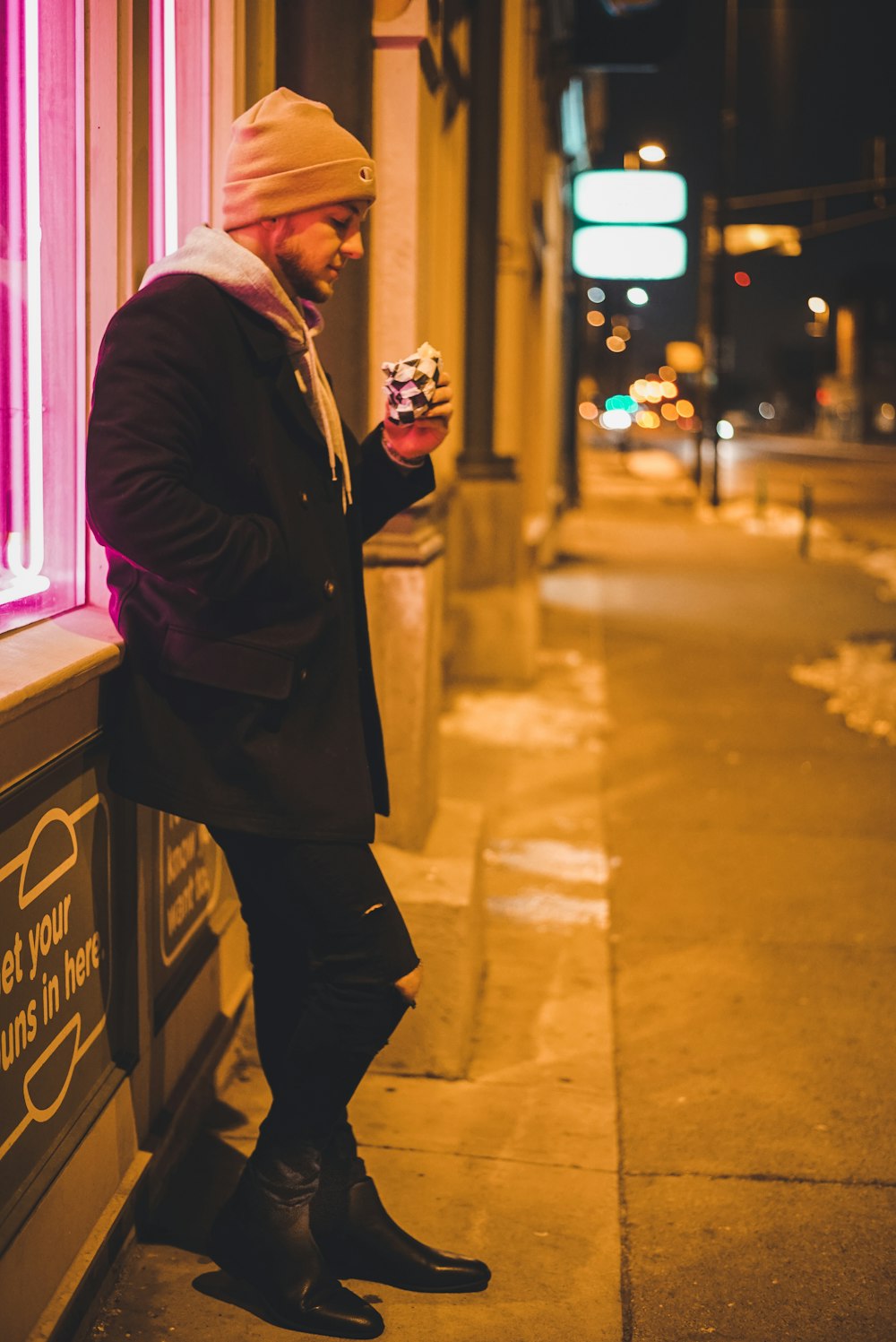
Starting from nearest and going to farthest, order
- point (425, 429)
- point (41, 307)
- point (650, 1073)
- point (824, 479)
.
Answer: point (41, 307) < point (425, 429) < point (650, 1073) < point (824, 479)

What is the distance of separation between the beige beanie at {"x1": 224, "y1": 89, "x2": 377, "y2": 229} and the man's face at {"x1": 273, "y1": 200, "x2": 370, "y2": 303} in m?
0.03

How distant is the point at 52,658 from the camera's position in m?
2.77

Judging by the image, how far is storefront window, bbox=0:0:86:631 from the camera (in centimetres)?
285

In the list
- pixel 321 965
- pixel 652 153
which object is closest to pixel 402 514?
pixel 321 965

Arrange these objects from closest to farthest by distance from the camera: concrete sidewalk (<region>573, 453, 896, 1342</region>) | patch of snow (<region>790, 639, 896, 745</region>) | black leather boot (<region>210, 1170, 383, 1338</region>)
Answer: black leather boot (<region>210, 1170, 383, 1338</region>), concrete sidewalk (<region>573, 453, 896, 1342</region>), patch of snow (<region>790, 639, 896, 745</region>)

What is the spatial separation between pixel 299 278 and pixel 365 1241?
6.21 feet

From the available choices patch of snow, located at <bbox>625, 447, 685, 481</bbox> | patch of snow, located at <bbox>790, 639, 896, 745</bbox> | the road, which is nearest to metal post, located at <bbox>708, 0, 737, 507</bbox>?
the road

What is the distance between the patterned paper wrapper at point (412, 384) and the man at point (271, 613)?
0.13 metres

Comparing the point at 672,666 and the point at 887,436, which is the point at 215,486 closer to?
the point at 672,666

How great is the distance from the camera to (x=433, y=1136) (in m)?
4.01

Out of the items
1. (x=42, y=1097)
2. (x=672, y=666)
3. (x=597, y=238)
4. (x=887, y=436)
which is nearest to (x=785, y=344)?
(x=887, y=436)

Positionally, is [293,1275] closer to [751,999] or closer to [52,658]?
[52,658]

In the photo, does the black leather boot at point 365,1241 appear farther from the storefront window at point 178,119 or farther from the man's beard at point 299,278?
the storefront window at point 178,119

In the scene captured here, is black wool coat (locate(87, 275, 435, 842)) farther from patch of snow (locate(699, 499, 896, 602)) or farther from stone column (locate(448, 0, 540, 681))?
patch of snow (locate(699, 499, 896, 602))
